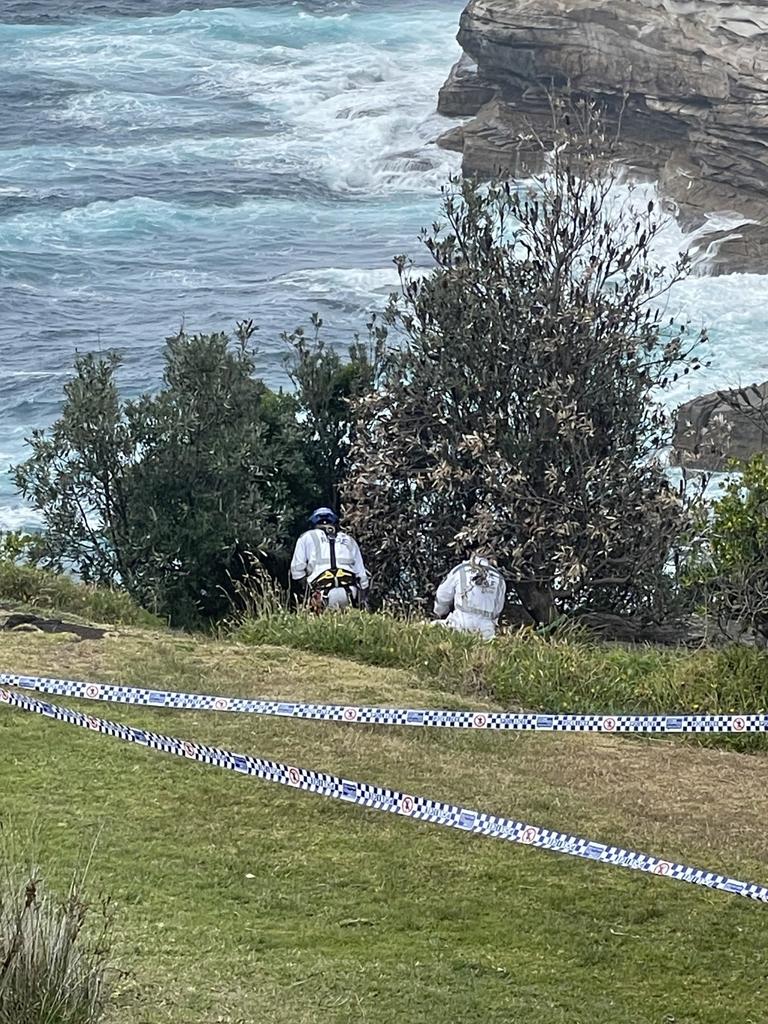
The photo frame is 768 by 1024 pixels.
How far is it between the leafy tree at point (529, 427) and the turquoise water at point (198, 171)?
1588 cm

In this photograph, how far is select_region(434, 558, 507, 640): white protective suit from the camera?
45.1ft

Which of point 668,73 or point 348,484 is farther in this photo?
point 668,73

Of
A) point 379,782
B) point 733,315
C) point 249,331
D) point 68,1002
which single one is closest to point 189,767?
point 379,782

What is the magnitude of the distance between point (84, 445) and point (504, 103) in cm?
4386

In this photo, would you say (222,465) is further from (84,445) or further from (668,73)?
(668,73)

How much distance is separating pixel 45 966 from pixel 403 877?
7.81ft

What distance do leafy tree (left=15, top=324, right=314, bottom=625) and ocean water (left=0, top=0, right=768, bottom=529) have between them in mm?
14686

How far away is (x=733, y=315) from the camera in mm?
44375

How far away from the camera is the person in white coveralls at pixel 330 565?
14.3 m

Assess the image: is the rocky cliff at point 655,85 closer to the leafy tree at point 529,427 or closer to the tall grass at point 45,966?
the leafy tree at point 529,427

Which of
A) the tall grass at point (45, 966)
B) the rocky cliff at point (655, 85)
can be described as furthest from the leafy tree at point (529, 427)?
the rocky cliff at point (655, 85)

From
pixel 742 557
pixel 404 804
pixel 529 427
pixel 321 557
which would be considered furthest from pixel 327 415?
pixel 404 804

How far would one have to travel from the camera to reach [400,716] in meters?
9.26

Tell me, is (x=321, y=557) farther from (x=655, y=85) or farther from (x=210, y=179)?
(x=210, y=179)
